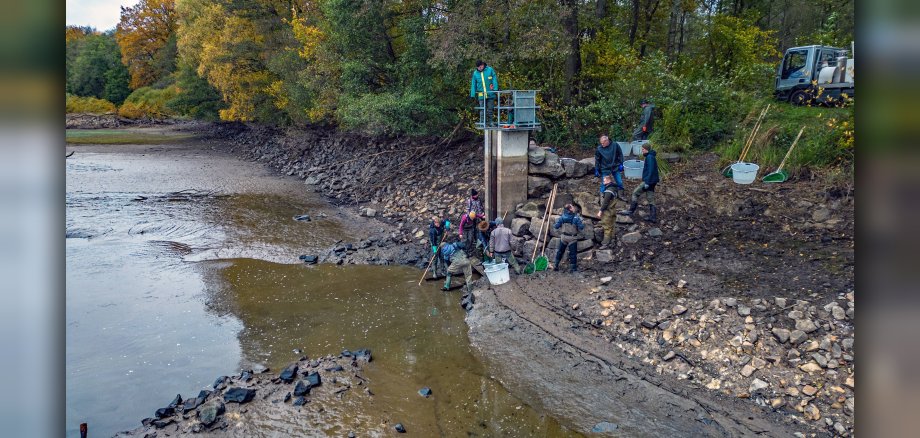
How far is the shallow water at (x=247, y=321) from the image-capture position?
918 cm

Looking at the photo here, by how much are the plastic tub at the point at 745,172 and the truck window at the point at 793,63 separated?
24.9 feet

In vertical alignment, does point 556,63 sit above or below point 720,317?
above

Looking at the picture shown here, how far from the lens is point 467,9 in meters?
19.3

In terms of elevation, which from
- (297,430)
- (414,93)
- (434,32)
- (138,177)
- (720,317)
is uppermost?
(434,32)

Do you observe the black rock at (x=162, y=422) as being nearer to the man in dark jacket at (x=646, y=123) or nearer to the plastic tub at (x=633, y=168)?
the plastic tub at (x=633, y=168)

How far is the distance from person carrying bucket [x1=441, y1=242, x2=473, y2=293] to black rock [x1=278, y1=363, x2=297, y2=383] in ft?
16.0

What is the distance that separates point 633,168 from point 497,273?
5595 mm

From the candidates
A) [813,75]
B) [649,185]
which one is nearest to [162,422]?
[649,185]

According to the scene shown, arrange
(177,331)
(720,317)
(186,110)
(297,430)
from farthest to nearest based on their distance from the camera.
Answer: (186,110) → (177,331) → (720,317) → (297,430)

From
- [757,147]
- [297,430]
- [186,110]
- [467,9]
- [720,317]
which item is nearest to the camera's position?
[297,430]

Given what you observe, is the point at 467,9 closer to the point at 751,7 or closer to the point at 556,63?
the point at 556,63

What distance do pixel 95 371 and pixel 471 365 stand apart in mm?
6639

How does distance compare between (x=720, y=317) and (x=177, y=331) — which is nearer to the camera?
(x=720, y=317)
